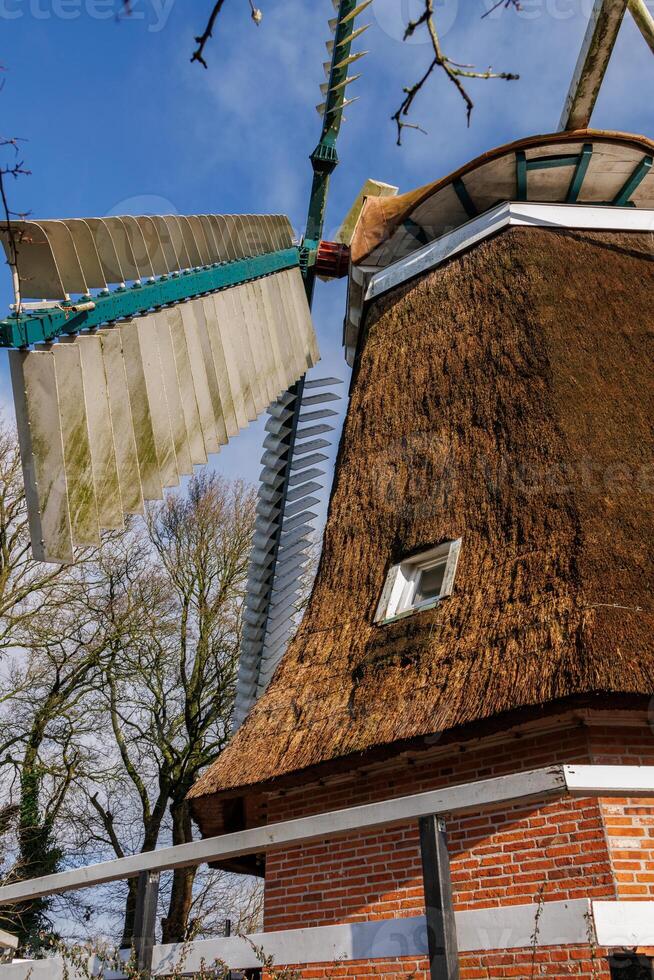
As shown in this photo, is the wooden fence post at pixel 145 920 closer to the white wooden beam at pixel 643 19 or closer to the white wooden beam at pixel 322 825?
the white wooden beam at pixel 322 825

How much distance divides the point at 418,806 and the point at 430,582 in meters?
2.42

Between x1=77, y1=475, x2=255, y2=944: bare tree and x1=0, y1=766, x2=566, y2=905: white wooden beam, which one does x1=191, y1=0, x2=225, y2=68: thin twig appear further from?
x1=77, y1=475, x2=255, y2=944: bare tree

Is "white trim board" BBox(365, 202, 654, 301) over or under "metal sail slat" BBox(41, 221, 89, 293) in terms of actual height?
over

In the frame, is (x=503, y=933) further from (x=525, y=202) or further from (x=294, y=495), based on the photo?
(x=294, y=495)

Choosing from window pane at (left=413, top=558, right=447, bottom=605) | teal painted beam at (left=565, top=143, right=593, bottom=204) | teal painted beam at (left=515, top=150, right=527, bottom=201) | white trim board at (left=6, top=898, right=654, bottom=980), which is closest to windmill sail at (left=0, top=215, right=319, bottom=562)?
window pane at (left=413, top=558, right=447, bottom=605)

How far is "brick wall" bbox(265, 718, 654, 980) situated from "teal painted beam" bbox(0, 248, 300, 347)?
3.02 m

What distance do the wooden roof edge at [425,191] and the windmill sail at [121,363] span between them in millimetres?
1414

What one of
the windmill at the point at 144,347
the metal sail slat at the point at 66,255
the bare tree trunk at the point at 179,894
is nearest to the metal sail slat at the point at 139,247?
the windmill at the point at 144,347

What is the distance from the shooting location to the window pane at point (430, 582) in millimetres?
5352

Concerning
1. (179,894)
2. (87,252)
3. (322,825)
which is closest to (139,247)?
(87,252)

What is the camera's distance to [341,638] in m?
5.41

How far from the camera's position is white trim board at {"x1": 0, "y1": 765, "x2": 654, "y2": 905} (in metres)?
2.89

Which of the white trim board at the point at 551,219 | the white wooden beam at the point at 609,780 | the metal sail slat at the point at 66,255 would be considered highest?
the white trim board at the point at 551,219

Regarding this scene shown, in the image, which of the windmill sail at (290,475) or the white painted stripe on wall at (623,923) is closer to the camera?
the white painted stripe on wall at (623,923)
